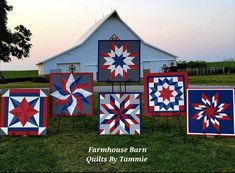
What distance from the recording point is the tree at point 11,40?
2594 centimetres

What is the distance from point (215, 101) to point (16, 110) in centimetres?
379

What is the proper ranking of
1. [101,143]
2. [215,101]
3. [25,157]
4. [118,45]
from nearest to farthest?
1. [25,157]
2. [101,143]
3. [215,101]
4. [118,45]

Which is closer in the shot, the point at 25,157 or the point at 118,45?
the point at 25,157

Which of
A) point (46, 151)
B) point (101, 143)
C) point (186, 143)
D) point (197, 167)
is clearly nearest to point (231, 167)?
point (197, 167)

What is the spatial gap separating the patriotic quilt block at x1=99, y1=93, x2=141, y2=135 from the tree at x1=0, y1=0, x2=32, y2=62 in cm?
2142

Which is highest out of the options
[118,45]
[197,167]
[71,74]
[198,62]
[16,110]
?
[198,62]

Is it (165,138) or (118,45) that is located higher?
(118,45)

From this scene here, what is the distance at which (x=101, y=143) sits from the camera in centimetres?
581

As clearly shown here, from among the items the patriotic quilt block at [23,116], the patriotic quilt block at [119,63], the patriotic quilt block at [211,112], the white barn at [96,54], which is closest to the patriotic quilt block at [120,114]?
the patriotic quilt block at [119,63]

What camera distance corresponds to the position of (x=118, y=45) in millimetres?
6668

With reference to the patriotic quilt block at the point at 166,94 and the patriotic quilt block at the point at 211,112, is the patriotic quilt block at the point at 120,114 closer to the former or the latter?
the patriotic quilt block at the point at 166,94

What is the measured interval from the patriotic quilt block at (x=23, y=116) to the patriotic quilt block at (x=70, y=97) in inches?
15.7

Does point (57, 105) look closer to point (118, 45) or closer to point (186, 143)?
point (118, 45)

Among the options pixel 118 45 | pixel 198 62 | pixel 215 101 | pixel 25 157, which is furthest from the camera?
pixel 198 62
